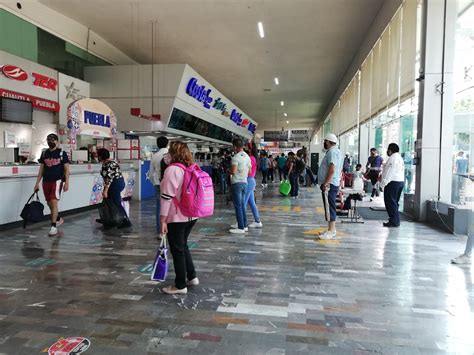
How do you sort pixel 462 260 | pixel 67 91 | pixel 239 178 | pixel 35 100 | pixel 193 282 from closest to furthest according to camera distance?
pixel 193 282, pixel 462 260, pixel 239 178, pixel 35 100, pixel 67 91

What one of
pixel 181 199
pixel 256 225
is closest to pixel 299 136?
pixel 256 225

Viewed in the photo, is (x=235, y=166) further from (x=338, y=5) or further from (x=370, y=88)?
(x=370, y=88)

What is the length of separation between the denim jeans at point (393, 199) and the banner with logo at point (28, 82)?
7439 mm

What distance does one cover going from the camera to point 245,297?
3.06 metres

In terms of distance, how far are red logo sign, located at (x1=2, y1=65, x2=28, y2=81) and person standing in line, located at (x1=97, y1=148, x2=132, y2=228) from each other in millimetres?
3344

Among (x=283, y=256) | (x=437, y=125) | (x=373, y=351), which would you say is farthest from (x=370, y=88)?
(x=373, y=351)

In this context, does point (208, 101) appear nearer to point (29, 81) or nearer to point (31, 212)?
point (29, 81)

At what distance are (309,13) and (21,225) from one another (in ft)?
24.7

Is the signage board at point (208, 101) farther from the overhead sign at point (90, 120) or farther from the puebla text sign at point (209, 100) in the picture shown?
the overhead sign at point (90, 120)

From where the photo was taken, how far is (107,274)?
363 cm

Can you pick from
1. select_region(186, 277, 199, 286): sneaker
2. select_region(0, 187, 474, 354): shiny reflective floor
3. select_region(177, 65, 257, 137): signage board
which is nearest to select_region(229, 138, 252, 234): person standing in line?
select_region(0, 187, 474, 354): shiny reflective floor

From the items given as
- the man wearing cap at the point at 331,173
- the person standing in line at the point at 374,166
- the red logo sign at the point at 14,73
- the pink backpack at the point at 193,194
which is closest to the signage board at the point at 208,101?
the red logo sign at the point at 14,73

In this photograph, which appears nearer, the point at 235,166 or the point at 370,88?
the point at 235,166

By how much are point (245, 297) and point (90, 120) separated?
6.48m
